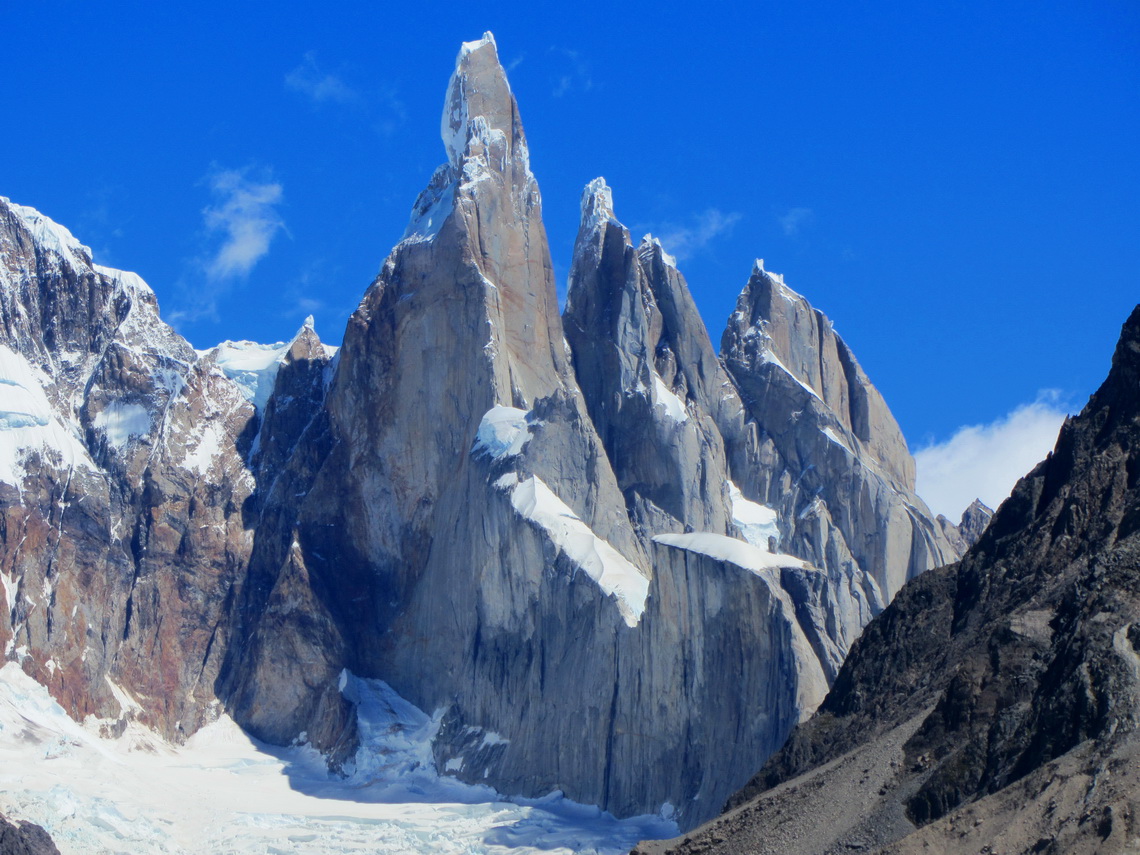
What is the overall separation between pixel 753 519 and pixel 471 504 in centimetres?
1926

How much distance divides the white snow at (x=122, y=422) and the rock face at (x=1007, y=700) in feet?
192

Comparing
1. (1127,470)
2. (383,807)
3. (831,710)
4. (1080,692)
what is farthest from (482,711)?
(1080,692)

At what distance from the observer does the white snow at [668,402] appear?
10206cm

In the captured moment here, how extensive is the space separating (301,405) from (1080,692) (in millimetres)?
79764

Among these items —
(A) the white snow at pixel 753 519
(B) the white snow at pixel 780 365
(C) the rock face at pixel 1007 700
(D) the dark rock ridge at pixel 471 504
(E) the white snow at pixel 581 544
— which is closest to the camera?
(C) the rock face at pixel 1007 700

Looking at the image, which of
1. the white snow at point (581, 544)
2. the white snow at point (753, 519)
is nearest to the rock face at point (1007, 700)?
the white snow at point (581, 544)

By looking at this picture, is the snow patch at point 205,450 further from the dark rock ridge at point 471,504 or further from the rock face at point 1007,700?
the rock face at point 1007,700

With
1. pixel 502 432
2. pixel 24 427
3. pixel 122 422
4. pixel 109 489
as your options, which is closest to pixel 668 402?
pixel 502 432

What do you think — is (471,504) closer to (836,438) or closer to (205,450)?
(205,450)

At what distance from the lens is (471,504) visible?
94812 millimetres

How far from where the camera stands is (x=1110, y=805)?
102ft

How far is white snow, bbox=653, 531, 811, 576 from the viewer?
8312cm

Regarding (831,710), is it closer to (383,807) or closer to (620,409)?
(383,807)

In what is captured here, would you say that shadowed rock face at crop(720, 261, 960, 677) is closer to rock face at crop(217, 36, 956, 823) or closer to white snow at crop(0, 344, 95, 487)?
rock face at crop(217, 36, 956, 823)
